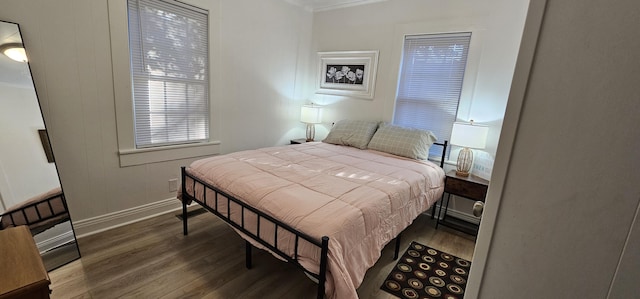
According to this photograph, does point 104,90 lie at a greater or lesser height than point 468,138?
greater

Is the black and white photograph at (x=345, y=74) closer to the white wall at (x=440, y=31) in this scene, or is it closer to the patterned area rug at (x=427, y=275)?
the white wall at (x=440, y=31)

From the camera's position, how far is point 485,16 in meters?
2.69

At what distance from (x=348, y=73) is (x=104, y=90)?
2740mm

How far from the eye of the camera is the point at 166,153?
9.19 feet

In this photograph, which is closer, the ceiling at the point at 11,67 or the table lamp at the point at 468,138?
the ceiling at the point at 11,67

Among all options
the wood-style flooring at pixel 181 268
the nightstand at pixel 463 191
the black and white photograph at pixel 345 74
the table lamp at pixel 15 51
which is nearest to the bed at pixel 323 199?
the nightstand at pixel 463 191

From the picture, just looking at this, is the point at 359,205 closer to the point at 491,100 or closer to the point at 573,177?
the point at 573,177

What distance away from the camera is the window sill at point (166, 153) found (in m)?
2.53

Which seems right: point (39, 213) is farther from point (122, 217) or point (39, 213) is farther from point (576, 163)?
point (576, 163)

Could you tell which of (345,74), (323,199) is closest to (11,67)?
(323,199)

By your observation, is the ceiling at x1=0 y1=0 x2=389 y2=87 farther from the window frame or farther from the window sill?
the window sill

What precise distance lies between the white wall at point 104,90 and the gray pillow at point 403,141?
160cm

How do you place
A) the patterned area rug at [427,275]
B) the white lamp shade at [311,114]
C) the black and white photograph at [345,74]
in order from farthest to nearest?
1. the white lamp shade at [311,114]
2. the black and white photograph at [345,74]
3. the patterned area rug at [427,275]

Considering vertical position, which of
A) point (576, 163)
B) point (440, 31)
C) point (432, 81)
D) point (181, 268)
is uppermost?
point (440, 31)
